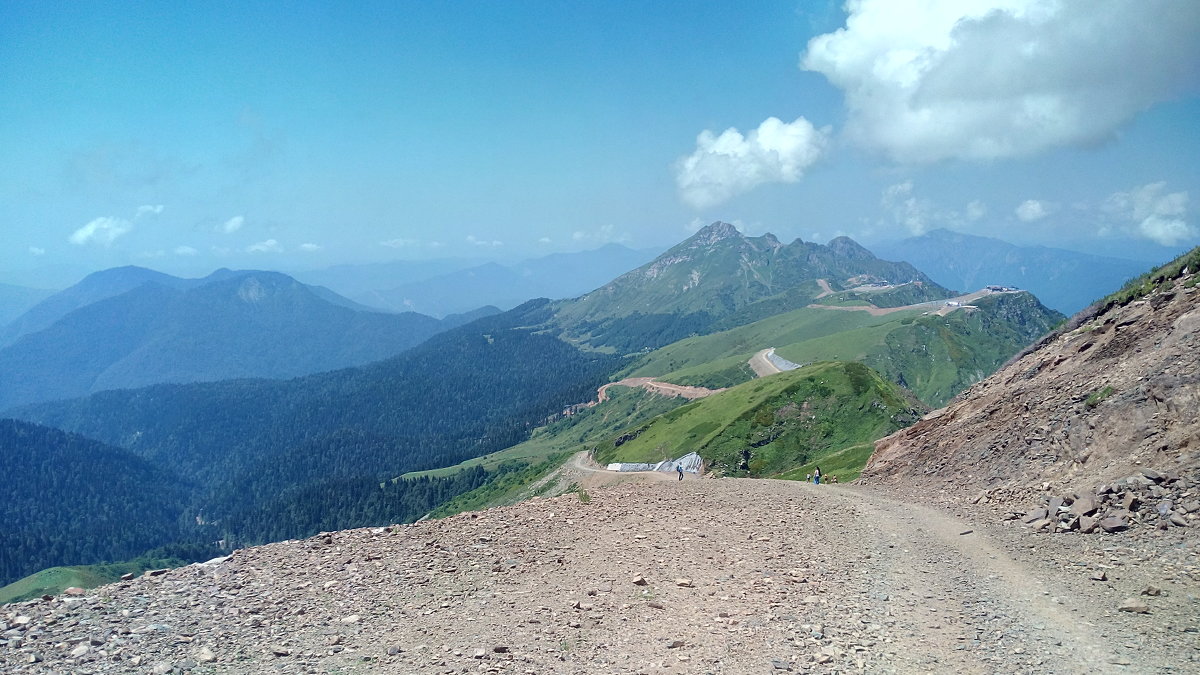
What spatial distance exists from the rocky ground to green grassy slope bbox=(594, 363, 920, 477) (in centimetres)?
4347

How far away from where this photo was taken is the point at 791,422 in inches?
2980

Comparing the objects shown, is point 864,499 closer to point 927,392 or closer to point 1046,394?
point 1046,394

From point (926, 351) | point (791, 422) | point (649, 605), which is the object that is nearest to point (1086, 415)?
point (649, 605)

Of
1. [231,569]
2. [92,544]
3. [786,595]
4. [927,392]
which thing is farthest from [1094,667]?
[92,544]

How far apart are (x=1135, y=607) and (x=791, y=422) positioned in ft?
213

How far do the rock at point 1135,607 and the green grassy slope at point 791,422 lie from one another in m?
46.5

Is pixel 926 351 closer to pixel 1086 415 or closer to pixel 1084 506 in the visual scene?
pixel 1086 415

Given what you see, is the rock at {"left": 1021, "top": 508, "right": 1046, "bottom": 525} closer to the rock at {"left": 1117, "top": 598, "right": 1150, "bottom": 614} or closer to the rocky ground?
the rocky ground

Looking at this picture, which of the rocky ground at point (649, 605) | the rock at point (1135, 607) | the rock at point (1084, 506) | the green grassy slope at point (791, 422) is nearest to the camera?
the rocky ground at point (649, 605)

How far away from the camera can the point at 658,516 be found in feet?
66.8

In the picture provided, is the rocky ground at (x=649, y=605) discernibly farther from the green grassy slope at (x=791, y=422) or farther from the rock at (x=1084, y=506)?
the green grassy slope at (x=791, y=422)

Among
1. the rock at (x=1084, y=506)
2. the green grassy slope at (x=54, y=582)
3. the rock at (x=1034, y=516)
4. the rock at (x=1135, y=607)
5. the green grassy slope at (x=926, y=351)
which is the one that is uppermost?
the rock at (x=1084, y=506)

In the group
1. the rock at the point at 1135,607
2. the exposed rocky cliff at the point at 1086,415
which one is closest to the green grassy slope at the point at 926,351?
the exposed rocky cliff at the point at 1086,415

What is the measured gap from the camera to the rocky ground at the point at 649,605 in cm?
1107
